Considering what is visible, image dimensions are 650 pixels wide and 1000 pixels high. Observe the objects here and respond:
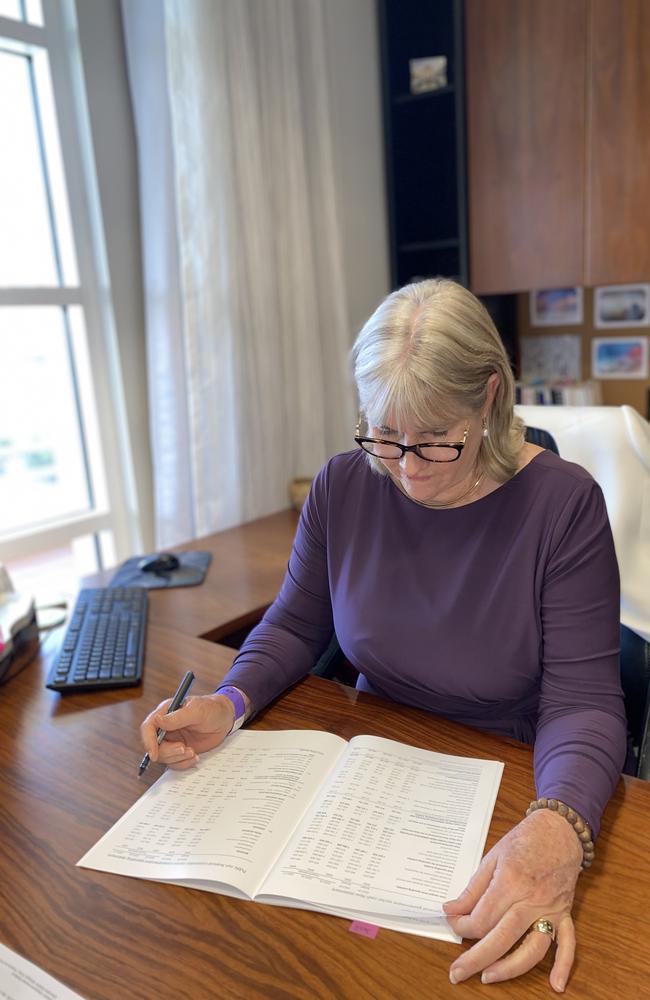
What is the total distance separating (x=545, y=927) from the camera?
0.66 m

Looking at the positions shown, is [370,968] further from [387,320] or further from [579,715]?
[387,320]

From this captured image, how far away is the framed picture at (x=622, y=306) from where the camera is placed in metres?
2.40

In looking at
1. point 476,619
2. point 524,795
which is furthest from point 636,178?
point 524,795

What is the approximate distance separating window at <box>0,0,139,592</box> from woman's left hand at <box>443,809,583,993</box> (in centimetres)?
157

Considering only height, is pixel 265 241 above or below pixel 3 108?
below

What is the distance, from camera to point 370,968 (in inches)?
25.3

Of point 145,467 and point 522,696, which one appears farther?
point 145,467

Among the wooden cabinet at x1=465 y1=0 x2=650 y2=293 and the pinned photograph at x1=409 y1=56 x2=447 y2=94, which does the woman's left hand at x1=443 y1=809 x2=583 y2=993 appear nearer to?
the wooden cabinet at x1=465 y1=0 x2=650 y2=293

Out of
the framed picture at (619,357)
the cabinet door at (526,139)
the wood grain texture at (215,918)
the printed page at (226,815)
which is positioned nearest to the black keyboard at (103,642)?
the wood grain texture at (215,918)

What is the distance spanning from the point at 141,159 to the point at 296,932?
186 centimetres

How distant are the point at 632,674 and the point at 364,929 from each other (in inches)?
27.2

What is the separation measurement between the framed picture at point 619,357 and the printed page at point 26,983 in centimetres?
234

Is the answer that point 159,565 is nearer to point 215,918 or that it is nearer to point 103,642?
point 103,642

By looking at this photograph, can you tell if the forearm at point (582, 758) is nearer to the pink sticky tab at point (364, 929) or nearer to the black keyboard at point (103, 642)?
the pink sticky tab at point (364, 929)
